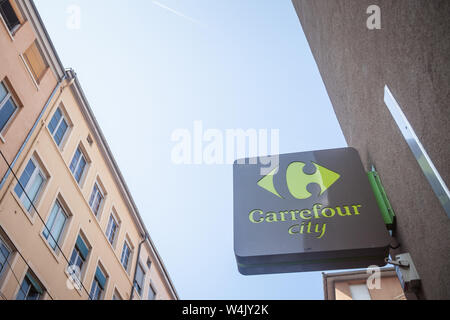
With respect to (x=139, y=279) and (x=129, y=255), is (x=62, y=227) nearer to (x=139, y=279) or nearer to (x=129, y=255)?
(x=129, y=255)

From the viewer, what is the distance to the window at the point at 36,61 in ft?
40.6

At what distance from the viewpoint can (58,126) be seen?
45.3 feet

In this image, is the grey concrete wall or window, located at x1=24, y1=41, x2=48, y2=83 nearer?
the grey concrete wall

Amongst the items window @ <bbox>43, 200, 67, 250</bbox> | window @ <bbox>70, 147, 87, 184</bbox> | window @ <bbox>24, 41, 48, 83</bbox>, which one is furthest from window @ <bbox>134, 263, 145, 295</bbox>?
window @ <bbox>24, 41, 48, 83</bbox>

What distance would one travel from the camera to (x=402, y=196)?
329cm

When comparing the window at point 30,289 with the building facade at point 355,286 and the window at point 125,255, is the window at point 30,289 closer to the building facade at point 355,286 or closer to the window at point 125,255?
the window at point 125,255

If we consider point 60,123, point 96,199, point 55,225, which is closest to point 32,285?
point 55,225

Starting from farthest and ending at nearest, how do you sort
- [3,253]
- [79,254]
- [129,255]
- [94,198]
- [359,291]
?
1. [359,291]
2. [129,255]
3. [94,198]
4. [79,254]
5. [3,253]

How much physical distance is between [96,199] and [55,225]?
3574 millimetres

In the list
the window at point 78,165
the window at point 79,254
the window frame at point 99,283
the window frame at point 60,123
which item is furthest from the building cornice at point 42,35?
the window frame at point 99,283

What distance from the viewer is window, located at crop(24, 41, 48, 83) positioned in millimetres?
12375

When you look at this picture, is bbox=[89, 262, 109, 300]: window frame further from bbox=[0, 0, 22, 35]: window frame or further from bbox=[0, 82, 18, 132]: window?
bbox=[0, 0, 22, 35]: window frame

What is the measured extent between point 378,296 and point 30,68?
2046 cm

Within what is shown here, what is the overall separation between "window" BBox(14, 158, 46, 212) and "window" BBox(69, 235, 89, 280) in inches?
111
